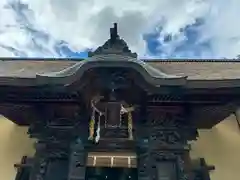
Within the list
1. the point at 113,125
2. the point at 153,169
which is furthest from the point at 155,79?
the point at 153,169

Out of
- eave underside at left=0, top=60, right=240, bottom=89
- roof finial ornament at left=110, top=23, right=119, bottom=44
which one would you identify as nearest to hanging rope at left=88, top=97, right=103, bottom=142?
eave underside at left=0, top=60, right=240, bottom=89

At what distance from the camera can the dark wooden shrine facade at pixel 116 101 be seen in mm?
6465

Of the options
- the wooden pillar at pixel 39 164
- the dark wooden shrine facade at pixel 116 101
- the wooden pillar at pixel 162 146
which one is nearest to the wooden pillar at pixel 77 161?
the dark wooden shrine facade at pixel 116 101

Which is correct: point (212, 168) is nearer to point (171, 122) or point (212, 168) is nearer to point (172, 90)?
point (171, 122)

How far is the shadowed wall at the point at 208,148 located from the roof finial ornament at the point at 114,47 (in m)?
2.47

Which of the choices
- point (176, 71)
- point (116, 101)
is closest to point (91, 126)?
point (116, 101)

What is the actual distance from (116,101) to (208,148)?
7.93ft

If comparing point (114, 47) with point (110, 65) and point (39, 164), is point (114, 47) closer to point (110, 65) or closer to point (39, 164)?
point (110, 65)

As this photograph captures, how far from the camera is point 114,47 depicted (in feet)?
24.3

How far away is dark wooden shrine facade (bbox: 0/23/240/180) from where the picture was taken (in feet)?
21.2

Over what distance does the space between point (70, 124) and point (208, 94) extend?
2.86 metres

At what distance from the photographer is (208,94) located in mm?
6652

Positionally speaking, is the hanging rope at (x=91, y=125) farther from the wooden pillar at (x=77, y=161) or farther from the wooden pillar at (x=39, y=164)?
the wooden pillar at (x=39, y=164)

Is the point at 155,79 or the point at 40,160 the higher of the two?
the point at 155,79
